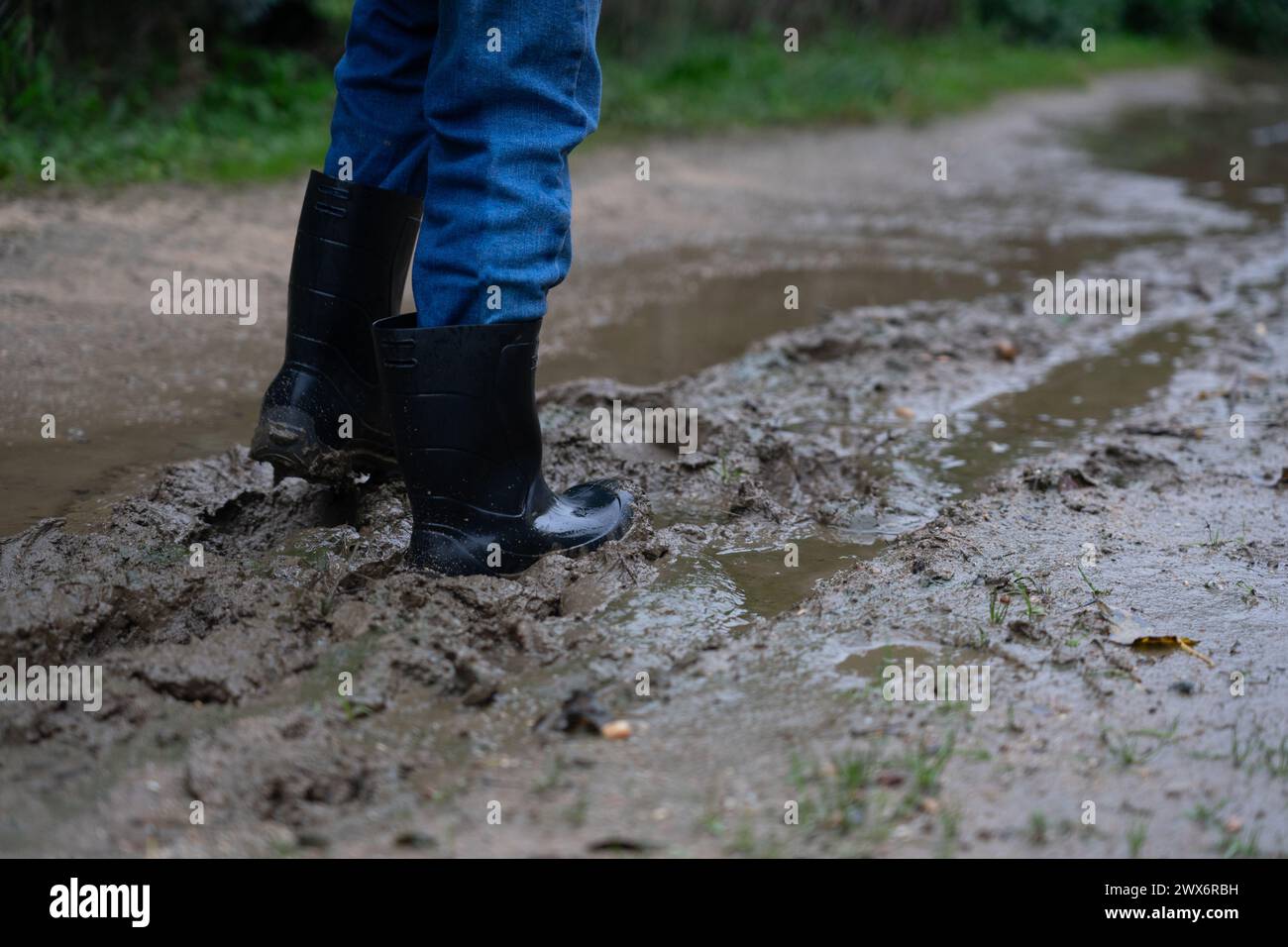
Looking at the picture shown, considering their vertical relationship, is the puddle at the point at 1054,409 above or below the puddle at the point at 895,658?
above

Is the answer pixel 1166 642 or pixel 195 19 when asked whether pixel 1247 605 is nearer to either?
pixel 1166 642

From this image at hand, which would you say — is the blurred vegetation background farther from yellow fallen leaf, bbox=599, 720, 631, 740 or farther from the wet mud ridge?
yellow fallen leaf, bbox=599, 720, 631, 740

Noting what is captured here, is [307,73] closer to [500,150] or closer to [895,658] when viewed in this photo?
[500,150]

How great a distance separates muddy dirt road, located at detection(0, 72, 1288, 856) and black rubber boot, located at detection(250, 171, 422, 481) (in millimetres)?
166

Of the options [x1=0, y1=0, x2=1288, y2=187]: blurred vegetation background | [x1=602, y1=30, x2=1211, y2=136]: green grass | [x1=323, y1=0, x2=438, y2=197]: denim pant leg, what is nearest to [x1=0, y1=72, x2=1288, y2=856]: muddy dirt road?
[x1=323, y1=0, x2=438, y2=197]: denim pant leg

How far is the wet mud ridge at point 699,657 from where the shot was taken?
1455 mm

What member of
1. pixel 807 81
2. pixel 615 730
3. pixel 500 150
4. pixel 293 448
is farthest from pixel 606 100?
pixel 615 730

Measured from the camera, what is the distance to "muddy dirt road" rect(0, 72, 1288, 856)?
58.0 inches

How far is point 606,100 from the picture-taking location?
7.29 meters

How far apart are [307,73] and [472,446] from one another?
5.43 meters

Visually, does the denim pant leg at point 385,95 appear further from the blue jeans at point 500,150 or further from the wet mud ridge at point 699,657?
the wet mud ridge at point 699,657

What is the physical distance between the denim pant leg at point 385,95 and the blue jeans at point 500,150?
0.80ft

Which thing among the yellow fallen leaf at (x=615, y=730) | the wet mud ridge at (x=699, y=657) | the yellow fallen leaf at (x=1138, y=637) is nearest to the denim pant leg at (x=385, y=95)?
the wet mud ridge at (x=699, y=657)

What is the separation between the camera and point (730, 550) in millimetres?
2309
